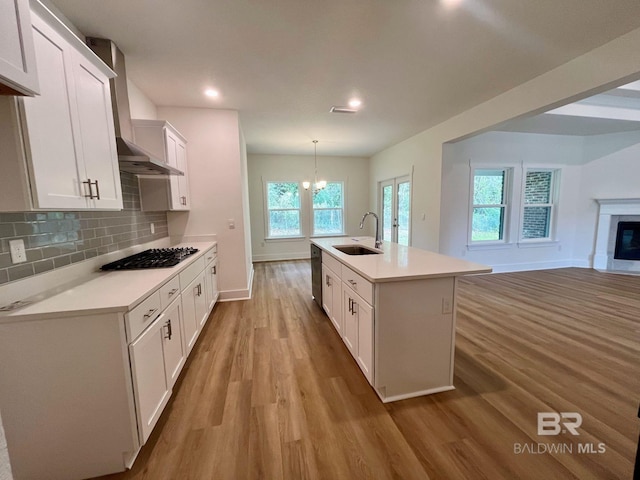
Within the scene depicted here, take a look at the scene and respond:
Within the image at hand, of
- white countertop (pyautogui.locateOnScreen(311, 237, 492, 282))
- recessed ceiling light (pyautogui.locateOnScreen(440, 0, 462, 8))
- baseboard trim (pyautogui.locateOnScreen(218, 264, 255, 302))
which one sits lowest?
baseboard trim (pyautogui.locateOnScreen(218, 264, 255, 302))

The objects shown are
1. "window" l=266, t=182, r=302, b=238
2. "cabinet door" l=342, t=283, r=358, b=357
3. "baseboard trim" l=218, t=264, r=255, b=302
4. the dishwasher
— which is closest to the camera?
"cabinet door" l=342, t=283, r=358, b=357

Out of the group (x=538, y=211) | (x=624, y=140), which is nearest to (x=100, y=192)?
(x=538, y=211)

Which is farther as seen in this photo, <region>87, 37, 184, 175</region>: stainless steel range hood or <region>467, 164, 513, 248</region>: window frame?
<region>467, 164, 513, 248</region>: window frame

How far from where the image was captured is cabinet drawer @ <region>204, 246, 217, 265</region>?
Result: 3.02 metres

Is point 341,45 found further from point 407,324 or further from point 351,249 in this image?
point 407,324

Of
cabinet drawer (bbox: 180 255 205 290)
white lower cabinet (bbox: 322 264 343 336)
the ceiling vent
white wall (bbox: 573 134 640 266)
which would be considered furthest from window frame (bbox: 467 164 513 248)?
cabinet drawer (bbox: 180 255 205 290)

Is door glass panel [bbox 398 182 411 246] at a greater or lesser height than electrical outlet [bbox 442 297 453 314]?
greater

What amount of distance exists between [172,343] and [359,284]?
143 cm

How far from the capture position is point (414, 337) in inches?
70.6

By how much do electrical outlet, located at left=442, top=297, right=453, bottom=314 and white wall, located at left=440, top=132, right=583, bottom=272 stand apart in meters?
2.94

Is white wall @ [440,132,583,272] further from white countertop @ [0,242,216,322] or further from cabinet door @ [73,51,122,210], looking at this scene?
cabinet door @ [73,51,122,210]

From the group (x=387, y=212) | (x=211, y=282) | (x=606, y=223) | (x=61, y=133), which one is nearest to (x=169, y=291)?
(x=61, y=133)

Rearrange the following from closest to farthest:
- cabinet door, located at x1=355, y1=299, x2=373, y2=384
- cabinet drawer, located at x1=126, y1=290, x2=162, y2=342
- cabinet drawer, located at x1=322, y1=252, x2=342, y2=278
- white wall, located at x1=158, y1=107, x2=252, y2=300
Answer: cabinet drawer, located at x1=126, y1=290, x2=162, y2=342 → cabinet door, located at x1=355, y1=299, x2=373, y2=384 → cabinet drawer, located at x1=322, y1=252, x2=342, y2=278 → white wall, located at x1=158, y1=107, x2=252, y2=300

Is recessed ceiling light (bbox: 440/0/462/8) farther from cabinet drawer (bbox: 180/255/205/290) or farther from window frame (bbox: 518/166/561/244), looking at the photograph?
window frame (bbox: 518/166/561/244)
